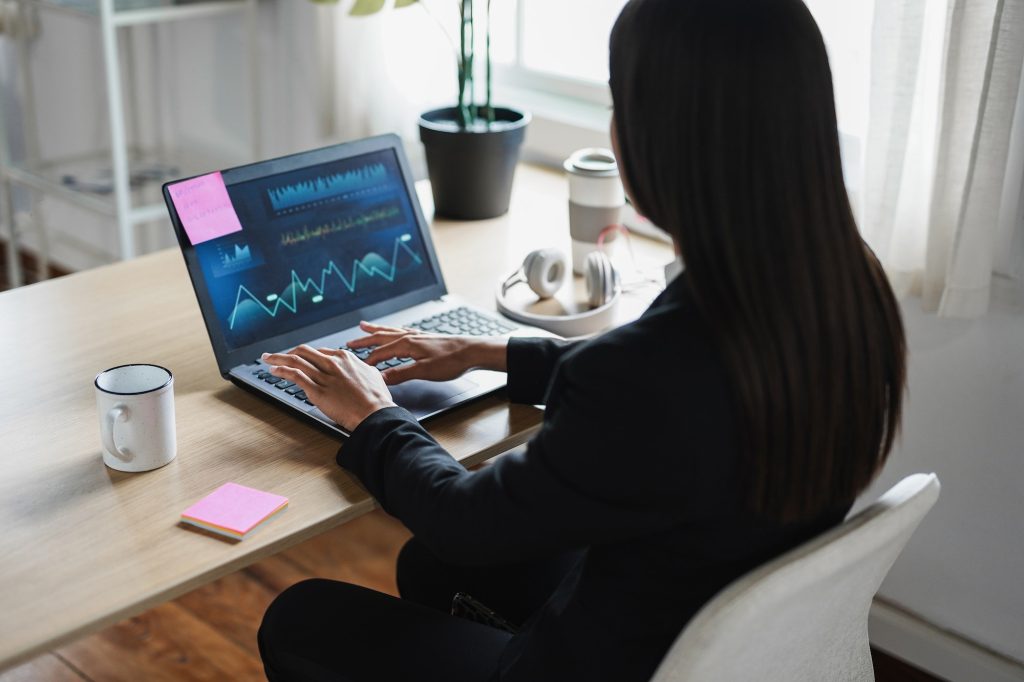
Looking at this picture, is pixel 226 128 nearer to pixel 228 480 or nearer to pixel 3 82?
pixel 3 82

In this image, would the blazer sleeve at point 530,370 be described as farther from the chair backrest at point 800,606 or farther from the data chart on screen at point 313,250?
the chair backrest at point 800,606

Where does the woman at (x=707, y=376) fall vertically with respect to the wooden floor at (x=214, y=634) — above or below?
→ above

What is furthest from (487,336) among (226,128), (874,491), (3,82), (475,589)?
(3,82)

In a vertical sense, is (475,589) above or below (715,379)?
below

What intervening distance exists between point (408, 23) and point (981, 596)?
1.49m

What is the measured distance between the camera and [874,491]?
6.41 feet

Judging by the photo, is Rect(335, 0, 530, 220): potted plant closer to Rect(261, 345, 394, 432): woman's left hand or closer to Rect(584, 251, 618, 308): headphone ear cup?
Rect(584, 251, 618, 308): headphone ear cup

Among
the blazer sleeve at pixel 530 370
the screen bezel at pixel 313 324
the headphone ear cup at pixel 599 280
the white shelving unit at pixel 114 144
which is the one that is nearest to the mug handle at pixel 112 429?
the screen bezel at pixel 313 324

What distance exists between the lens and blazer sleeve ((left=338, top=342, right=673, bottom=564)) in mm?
909

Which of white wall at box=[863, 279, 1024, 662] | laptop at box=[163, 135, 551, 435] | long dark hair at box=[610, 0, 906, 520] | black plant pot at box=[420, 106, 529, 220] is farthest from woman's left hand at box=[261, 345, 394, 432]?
white wall at box=[863, 279, 1024, 662]

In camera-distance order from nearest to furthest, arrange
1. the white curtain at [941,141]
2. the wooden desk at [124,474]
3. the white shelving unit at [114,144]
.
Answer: the wooden desk at [124,474] → the white curtain at [941,141] → the white shelving unit at [114,144]

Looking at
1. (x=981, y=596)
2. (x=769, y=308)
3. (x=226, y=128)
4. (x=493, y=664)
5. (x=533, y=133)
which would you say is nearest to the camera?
(x=769, y=308)

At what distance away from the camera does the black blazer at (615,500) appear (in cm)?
89

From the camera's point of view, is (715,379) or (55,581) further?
(55,581)
